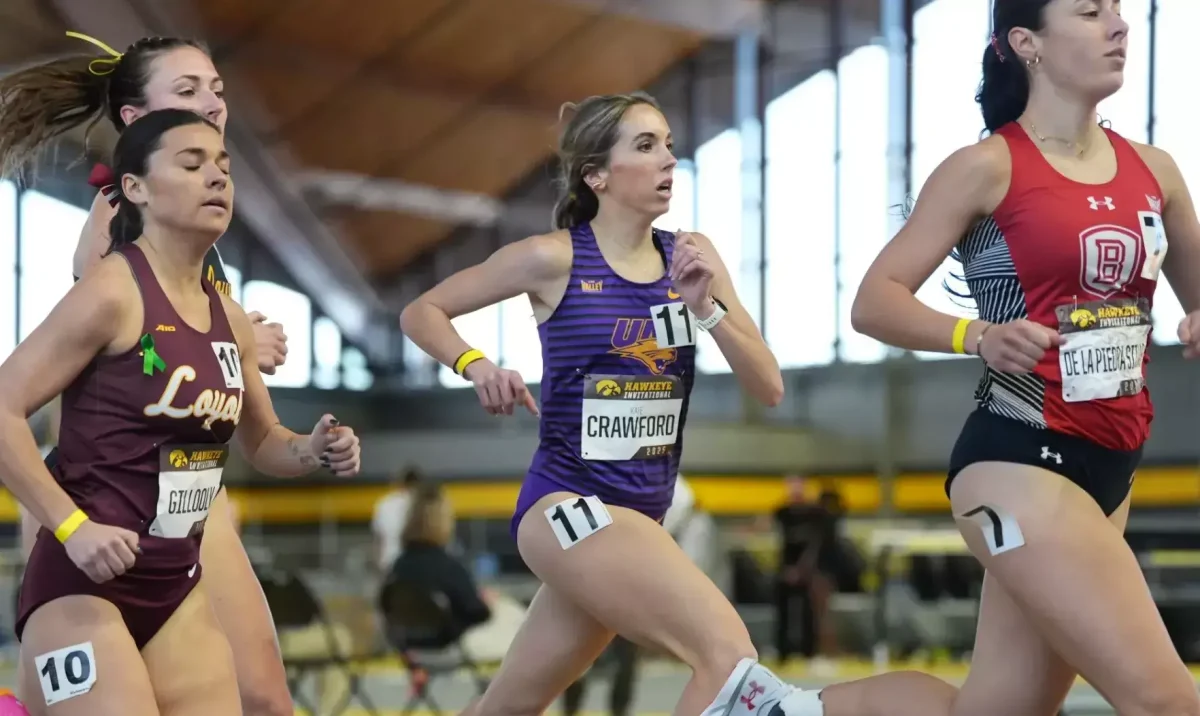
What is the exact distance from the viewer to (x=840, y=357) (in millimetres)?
18859

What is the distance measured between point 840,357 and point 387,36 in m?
6.64

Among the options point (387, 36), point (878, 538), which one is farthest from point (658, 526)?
point (387, 36)

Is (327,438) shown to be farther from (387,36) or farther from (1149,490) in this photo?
(387,36)

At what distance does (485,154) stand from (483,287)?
59.6 ft

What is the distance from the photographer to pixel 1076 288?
9.58 feet

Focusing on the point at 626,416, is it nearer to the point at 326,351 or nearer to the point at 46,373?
the point at 46,373

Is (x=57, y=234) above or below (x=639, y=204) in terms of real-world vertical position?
above

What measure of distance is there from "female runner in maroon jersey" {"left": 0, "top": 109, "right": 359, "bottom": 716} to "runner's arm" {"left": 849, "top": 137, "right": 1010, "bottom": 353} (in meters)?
1.09

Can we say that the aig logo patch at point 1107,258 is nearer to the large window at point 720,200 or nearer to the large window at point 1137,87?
the large window at point 1137,87

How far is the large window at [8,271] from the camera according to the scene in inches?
689

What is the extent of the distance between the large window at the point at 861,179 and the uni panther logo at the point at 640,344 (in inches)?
586

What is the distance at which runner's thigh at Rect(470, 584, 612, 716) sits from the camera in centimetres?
348

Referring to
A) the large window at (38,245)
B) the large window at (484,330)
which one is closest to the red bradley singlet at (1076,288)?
the large window at (38,245)

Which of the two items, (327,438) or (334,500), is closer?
(327,438)
